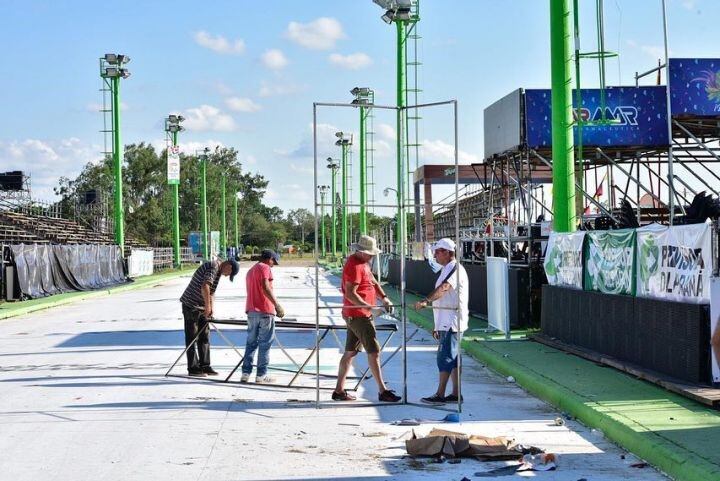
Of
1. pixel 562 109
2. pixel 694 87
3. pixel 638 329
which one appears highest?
pixel 694 87

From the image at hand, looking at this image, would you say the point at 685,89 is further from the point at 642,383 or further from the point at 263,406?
the point at 263,406

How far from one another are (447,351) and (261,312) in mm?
3001

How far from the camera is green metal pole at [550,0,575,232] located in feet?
55.3

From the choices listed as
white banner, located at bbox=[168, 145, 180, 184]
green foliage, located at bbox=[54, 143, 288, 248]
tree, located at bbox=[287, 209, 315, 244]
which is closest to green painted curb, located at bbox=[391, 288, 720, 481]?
white banner, located at bbox=[168, 145, 180, 184]

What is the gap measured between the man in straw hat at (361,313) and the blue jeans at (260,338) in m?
1.84

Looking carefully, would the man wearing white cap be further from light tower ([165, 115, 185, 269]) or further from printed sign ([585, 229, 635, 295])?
light tower ([165, 115, 185, 269])

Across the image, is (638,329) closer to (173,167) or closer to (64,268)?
(64,268)

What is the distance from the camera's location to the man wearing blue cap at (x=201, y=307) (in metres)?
13.3

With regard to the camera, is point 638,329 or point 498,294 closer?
point 638,329

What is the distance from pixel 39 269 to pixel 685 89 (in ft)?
84.0

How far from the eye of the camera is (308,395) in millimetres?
11938

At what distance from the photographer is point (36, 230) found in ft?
180

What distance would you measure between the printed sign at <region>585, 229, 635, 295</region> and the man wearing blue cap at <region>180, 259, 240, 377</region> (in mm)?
5426

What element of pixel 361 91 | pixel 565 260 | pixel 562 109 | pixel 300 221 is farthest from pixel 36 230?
pixel 300 221
